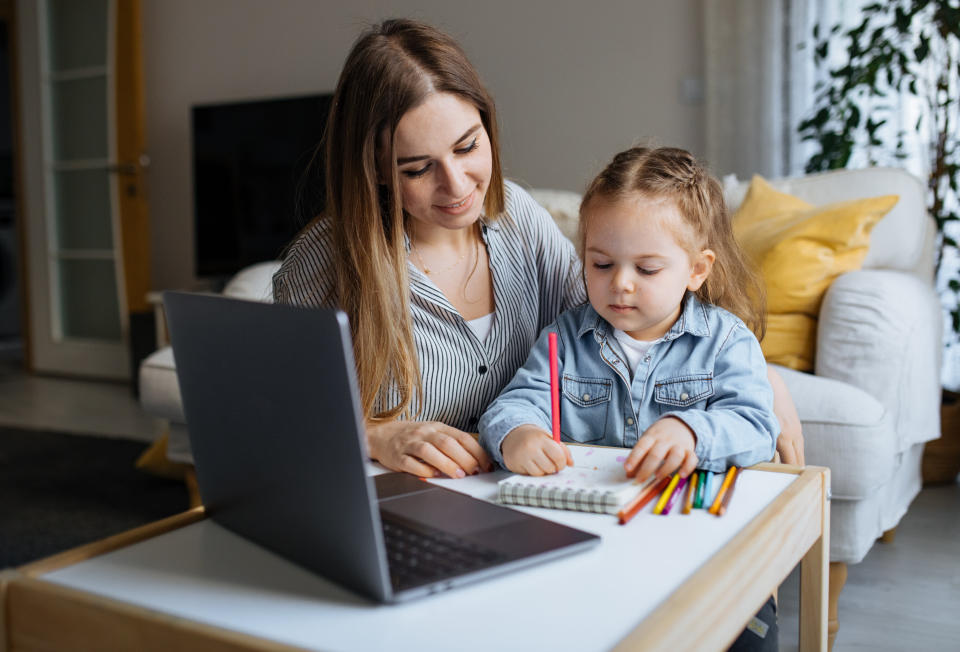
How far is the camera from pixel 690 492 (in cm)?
81

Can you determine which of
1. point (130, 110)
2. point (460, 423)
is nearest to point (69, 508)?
point (460, 423)

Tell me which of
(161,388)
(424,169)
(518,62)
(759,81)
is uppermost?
(518,62)

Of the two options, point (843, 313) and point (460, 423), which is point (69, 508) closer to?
point (460, 423)

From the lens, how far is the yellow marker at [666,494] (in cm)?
78

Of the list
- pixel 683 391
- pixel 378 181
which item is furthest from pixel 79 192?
pixel 683 391

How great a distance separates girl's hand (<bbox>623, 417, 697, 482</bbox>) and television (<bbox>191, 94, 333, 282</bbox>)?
320 cm

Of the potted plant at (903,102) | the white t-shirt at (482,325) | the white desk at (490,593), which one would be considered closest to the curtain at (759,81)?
the potted plant at (903,102)

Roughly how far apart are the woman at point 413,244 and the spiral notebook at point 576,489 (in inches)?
8.8

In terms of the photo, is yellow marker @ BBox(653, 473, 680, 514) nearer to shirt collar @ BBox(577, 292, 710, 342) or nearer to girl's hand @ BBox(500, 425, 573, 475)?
girl's hand @ BBox(500, 425, 573, 475)

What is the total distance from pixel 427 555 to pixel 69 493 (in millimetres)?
2317

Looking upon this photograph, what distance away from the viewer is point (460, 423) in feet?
4.39

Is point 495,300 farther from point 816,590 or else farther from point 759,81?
point 759,81

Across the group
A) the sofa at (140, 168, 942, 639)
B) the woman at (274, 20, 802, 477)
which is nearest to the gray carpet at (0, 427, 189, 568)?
the sofa at (140, 168, 942, 639)

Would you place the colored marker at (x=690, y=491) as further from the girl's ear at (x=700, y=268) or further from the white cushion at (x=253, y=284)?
the white cushion at (x=253, y=284)
